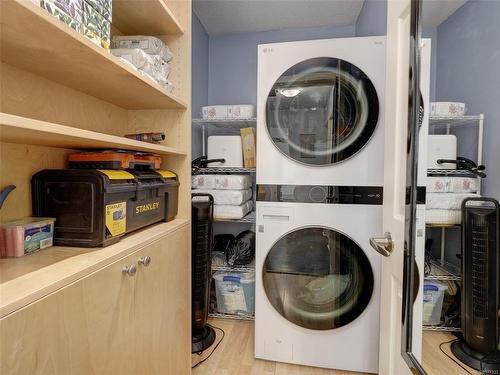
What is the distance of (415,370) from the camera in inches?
26.9

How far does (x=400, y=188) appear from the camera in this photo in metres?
0.81

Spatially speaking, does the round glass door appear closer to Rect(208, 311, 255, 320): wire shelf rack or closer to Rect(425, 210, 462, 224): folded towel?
Rect(425, 210, 462, 224): folded towel

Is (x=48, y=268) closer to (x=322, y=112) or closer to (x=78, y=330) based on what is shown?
(x=78, y=330)

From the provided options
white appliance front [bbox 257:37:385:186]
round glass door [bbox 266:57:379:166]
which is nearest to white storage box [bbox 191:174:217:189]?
white appliance front [bbox 257:37:385:186]

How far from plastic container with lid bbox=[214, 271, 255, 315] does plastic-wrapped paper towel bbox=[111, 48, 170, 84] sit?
140 centimetres

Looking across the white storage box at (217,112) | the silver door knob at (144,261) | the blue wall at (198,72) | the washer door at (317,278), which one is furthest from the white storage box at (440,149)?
the blue wall at (198,72)

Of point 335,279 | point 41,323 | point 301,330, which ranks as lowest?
point 301,330

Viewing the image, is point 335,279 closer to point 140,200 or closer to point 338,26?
point 140,200

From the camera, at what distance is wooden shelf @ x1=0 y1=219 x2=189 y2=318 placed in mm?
515

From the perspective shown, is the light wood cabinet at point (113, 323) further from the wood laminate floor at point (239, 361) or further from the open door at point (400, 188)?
the open door at point (400, 188)

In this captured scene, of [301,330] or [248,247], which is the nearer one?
[301,330]

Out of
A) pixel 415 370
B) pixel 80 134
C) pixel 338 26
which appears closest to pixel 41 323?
pixel 80 134

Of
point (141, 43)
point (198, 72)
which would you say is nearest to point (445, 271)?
point (141, 43)

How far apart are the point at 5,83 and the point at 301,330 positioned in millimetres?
1706
